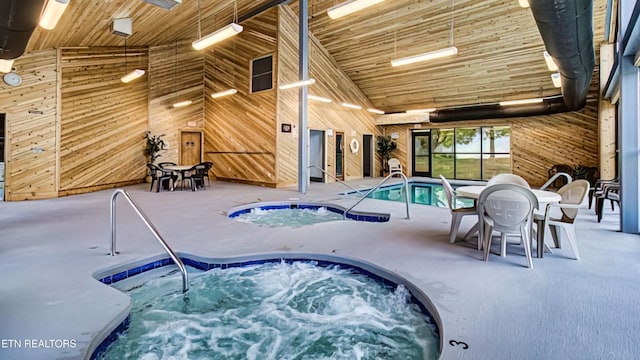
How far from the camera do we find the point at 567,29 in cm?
353

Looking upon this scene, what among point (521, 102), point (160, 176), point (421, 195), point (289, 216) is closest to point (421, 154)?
point (521, 102)

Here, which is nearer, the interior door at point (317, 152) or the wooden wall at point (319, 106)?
the wooden wall at point (319, 106)

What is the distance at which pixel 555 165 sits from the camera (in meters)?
10.5

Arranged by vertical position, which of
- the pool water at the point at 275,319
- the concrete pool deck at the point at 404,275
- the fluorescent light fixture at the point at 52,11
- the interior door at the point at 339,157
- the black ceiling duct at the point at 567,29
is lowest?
the pool water at the point at 275,319

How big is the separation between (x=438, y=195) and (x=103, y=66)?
1009cm

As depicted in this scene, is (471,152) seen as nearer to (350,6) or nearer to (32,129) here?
(350,6)

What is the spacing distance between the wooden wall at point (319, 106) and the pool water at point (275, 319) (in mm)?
7046

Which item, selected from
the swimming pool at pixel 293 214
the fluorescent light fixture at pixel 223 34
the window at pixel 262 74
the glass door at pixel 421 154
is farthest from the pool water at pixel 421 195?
the fluorescent light fixture at pixel 223 34

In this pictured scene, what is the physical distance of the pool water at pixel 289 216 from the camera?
6125 mm

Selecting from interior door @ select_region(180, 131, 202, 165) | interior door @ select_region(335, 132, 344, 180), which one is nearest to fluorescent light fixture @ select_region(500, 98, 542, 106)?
interior door @ select_region(335, 132, 344, 180)

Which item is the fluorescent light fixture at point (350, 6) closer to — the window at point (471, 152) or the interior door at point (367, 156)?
the interior door at point (367, 156)

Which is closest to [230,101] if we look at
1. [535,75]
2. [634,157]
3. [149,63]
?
[149,63]

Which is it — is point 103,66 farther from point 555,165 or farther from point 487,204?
point 555,165

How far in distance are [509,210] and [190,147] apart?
11359mm
